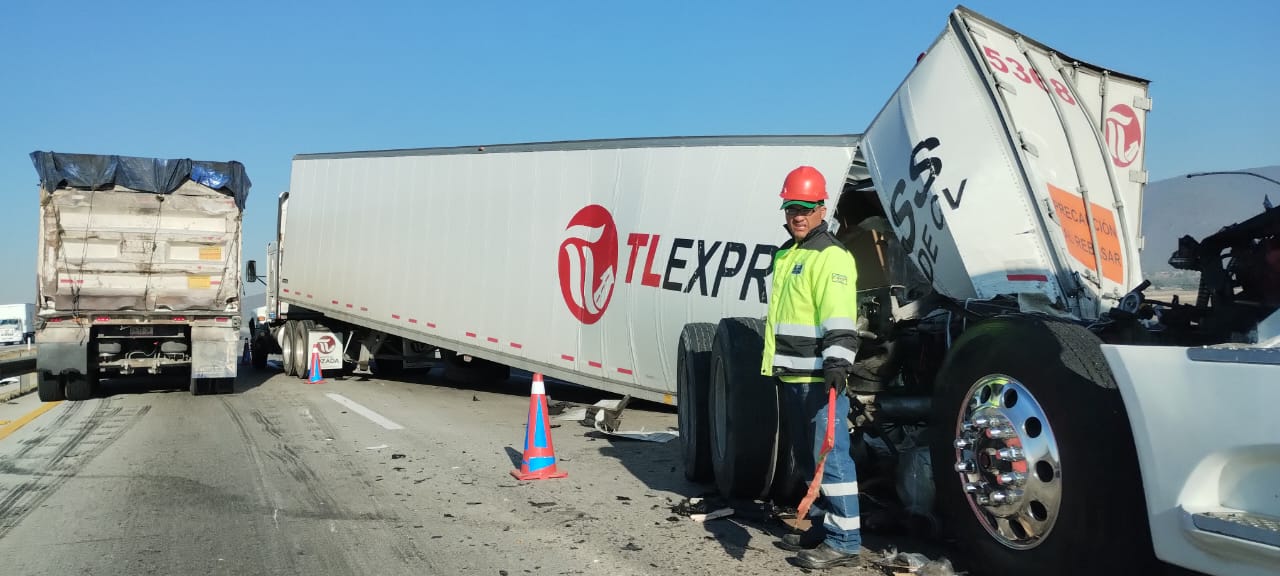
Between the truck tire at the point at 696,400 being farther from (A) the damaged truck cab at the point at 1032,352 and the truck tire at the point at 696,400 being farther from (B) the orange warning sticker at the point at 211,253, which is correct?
(B) the orange warning sticker at the point at 211,253

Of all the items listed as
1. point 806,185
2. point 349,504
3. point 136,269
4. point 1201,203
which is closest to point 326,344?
point 136,269

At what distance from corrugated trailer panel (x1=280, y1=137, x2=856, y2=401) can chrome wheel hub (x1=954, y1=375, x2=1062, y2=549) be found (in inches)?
173

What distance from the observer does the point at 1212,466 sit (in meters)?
2.84

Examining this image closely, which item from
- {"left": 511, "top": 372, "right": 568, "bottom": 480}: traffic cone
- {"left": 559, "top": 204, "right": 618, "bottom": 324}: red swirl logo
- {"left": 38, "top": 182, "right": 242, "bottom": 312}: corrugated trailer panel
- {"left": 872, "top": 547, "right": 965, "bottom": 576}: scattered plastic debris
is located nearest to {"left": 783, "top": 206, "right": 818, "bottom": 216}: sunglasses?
{"left": 872, "top": 547, "right": 965, "bottom": 576}: scattered plastic debris

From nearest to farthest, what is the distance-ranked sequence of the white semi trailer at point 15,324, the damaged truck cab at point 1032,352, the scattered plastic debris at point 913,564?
the damaged truck cab at point 1032,352
the scattered plastic debris at point 913,564
the white semi trailer at point 15,324

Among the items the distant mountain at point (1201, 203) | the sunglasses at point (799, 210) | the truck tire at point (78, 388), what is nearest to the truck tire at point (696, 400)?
the sunglasses at point (799, 210)

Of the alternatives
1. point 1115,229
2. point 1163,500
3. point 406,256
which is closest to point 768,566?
point 1163,500

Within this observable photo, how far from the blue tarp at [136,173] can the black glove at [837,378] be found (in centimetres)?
1342

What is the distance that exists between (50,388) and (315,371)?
15.8 feet

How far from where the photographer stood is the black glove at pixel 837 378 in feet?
14.4

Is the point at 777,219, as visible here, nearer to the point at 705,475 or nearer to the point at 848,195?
the point at 848,195

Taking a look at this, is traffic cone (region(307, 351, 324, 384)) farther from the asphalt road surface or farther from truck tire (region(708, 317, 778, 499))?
truck tire (region(708, 317, 778, 499))

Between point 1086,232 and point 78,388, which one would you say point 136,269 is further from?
point 1086,232

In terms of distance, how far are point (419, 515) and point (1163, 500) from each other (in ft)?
13.8
